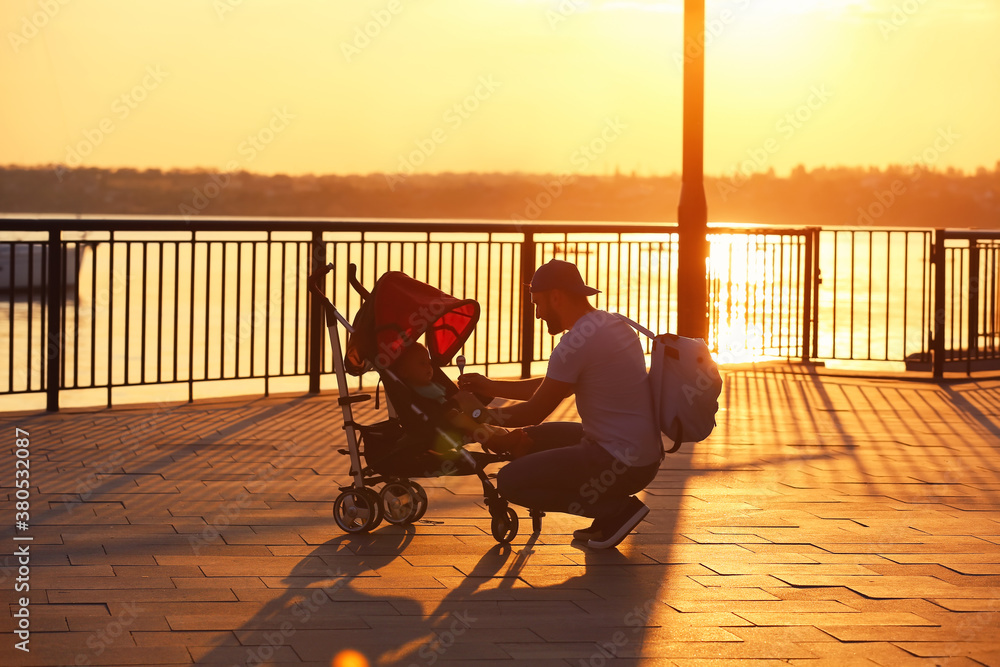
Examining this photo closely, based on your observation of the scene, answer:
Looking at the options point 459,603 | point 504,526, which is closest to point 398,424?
point 504,526

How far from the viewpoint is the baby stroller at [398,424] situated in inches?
234

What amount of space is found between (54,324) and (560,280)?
218 inches

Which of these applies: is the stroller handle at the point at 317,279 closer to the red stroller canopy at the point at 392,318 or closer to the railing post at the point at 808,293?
the red stroller canopy at the point at 392,318

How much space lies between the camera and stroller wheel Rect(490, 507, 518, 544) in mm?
5891

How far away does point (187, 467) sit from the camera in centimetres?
766

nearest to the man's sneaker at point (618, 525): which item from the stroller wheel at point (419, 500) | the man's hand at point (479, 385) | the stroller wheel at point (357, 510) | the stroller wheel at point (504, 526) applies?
the stroller wheel at point (504, 526)

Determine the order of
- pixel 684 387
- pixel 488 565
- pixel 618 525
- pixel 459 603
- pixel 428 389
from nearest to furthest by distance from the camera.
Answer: pixel 459 603 < pixel 488 565 < pixel 684 387 < pixel 618 525 < pixel 428 389

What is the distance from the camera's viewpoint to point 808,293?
13.5 metres

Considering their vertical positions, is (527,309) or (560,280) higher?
(560,280)

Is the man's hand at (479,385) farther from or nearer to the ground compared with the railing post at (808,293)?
nearer to the ground

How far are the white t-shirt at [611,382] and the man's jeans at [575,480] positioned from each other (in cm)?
7

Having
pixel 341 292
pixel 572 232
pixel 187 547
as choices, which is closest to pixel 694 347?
pixel 187 547

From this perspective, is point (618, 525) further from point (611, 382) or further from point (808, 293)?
point (808, 293)

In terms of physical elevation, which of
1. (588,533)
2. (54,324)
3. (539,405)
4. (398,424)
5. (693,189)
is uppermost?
(693,189)
